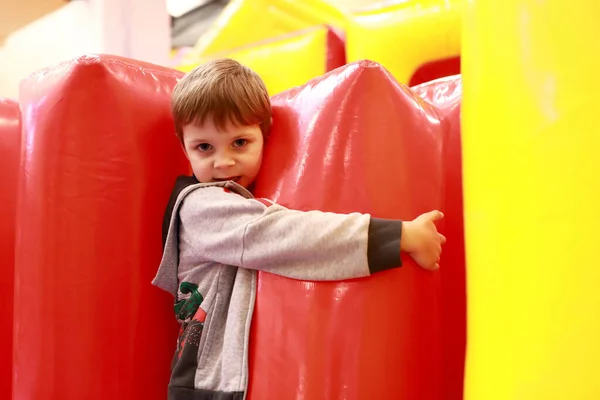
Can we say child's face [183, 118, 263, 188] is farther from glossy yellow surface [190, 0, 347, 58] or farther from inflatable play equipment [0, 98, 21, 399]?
glossy yellow surface [190, 0, 347, 58]

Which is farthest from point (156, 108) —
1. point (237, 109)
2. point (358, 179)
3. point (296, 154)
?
point (358, 179)

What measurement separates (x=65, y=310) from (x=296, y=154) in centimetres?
42

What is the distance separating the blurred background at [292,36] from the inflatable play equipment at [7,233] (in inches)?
31.8

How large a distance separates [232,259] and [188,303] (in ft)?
0.41

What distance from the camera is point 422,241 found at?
71cm

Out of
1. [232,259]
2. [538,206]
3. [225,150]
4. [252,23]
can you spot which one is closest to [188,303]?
[232,259]

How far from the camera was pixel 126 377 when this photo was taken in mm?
891

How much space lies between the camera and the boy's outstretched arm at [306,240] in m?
0.69

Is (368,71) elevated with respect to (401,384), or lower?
elevated

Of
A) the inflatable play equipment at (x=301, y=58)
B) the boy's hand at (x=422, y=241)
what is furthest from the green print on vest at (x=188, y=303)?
the inflatable play equipment at (x=301, y=58)

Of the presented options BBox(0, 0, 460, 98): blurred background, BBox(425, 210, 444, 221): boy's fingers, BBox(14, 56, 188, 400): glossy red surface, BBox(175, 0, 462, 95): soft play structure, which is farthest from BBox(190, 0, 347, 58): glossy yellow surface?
BBox(425, 210, 444, 221): boy's fingers

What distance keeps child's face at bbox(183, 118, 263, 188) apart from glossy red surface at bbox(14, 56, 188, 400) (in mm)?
104

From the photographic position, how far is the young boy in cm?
71

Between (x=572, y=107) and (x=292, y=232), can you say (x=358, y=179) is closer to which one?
(x=292, y=232)
